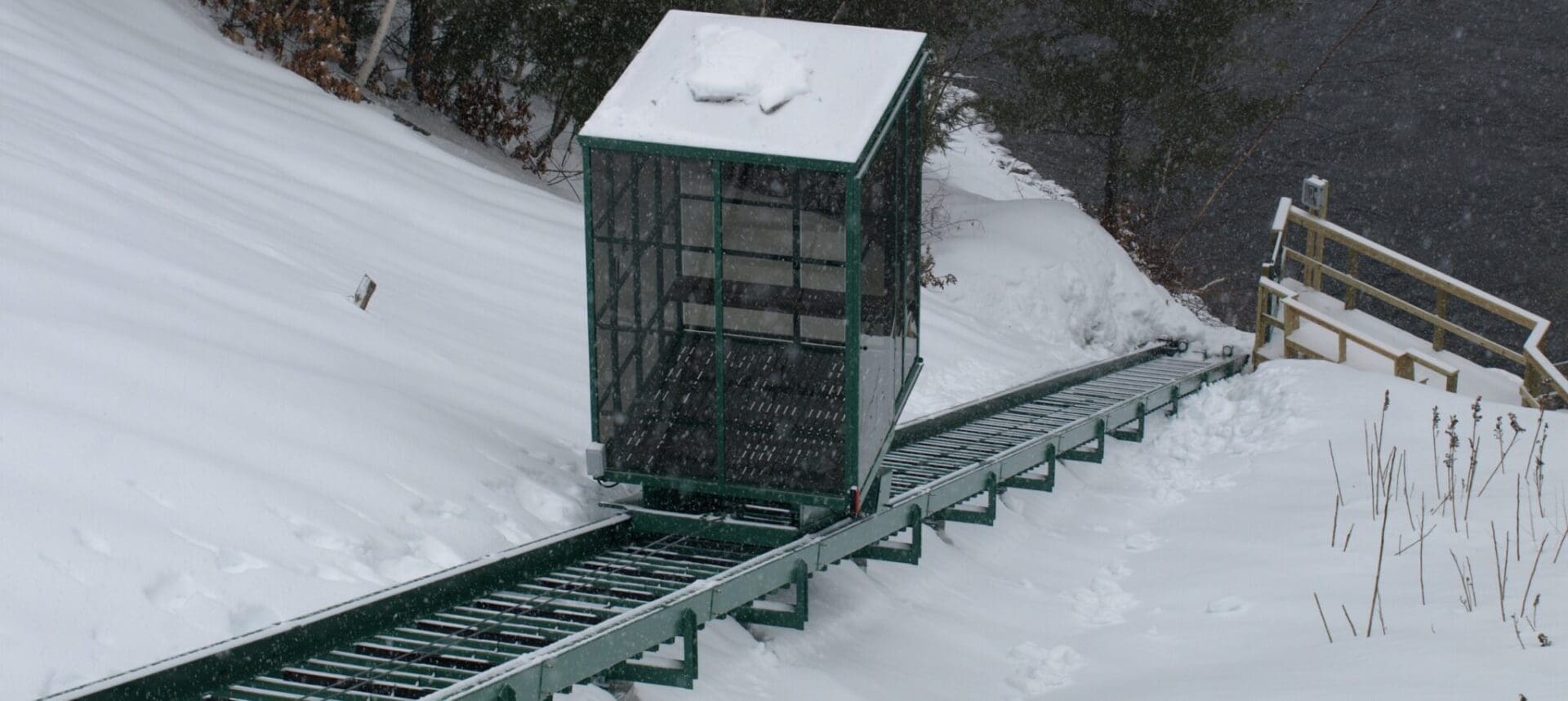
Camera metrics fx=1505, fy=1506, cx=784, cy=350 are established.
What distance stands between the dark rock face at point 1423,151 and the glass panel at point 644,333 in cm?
1449

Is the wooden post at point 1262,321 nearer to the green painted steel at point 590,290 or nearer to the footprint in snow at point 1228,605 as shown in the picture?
the footprint in snow at point 1228,605

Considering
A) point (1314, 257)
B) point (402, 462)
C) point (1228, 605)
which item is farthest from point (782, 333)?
point (1314, 257)

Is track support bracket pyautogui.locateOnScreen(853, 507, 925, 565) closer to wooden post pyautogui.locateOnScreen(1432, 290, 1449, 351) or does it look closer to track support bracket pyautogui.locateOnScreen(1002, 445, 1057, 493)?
track support bracket pyautogui.locateOnScreen(1002, 445, 1057, 493)

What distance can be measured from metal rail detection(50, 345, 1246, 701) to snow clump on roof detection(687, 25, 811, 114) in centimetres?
215

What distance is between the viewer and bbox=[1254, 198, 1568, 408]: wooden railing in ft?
42.8

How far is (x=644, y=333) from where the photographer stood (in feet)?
24.8

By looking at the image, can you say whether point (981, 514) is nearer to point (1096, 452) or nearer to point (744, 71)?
point (1096, 452)

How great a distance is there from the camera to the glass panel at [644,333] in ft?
24.2

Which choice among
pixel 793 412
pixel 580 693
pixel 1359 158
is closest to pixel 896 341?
pixel 793 412

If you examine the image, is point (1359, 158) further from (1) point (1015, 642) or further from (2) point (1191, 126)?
(1) point (1015, 642)

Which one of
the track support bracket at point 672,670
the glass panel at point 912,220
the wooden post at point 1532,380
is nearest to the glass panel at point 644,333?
the glass panel at point 912,220

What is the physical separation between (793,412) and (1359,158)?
72.4 feet

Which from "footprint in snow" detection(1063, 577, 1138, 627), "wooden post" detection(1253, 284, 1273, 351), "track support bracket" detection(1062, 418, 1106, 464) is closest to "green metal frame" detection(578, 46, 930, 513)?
"footprint in snow" detection(1063, 577, 1138, 627)

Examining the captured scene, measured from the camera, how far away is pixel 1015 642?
314 inches
